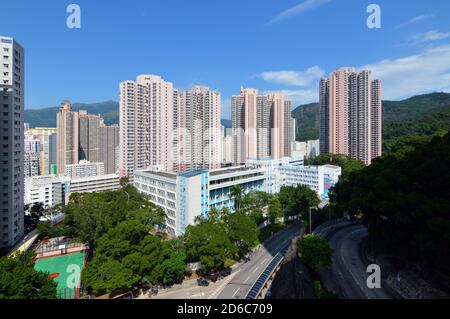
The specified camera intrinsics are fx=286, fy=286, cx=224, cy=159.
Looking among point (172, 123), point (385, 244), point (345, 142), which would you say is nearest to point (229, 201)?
point (385, 244)

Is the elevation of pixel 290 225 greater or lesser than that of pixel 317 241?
lesser

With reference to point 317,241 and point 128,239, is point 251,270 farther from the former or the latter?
point 128,239

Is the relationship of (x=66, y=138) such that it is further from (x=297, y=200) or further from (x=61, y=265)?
(x=297, y=200)

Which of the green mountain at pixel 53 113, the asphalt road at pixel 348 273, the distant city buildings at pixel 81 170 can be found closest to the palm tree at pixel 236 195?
the asphalt road at pixel 348 273

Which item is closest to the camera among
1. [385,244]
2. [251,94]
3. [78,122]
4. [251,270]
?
[385,244]

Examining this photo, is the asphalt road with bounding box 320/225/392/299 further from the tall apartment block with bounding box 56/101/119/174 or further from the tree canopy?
the tall apartment block with bounding box 56/101/119/174

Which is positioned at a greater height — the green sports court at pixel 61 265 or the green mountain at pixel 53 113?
the green mountain at pixel 53 113

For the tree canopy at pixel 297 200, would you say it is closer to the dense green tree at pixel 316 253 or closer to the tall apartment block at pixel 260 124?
the dense green tree at pixel 316 253
